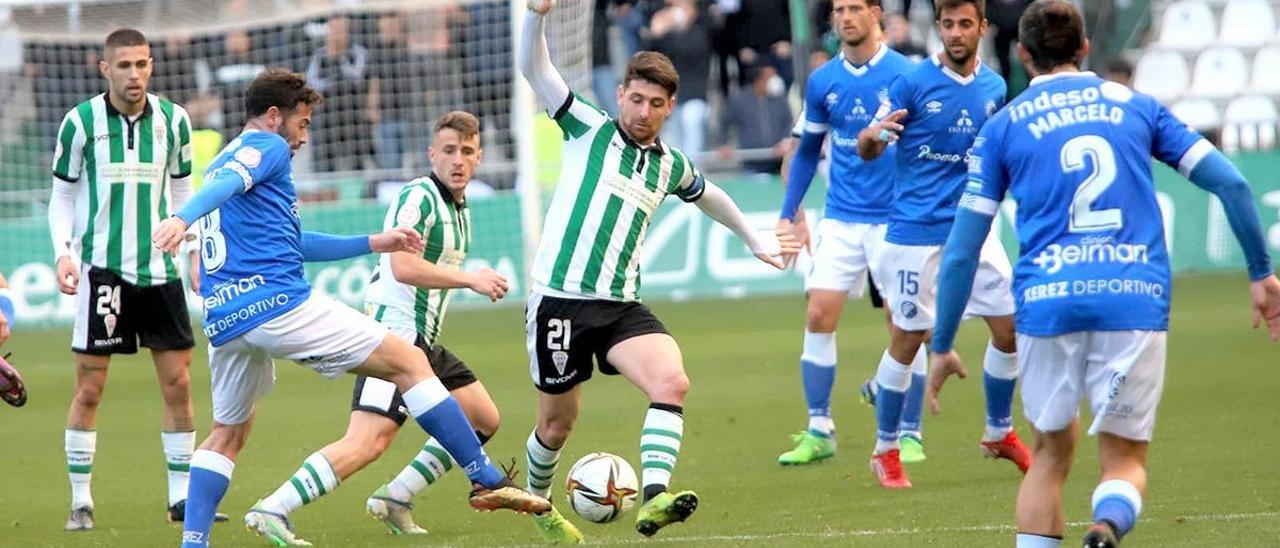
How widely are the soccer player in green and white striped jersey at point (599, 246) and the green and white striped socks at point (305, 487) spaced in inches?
36.3

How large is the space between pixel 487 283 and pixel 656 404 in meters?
0.82

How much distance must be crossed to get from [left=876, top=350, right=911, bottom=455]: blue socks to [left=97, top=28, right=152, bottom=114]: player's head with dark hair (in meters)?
3.92

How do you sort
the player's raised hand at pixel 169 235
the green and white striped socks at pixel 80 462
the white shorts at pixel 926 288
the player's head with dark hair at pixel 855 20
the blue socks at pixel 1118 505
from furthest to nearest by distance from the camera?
1. the player's head with dark hair at pixel 855 20
2. the white shorts at pixel 926 288
3. the green and white striped socks at pixel 80 462
4. the player's raised hand at pixel 169 235
5. the blue socks at pixel 1118 505

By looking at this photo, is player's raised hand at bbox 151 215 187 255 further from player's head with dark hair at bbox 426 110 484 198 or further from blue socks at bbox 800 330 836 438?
blue socks at bbox 800 330 836 438

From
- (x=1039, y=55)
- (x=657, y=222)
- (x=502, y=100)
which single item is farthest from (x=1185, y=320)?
(x=1039, y=55)

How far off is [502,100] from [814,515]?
1374cm

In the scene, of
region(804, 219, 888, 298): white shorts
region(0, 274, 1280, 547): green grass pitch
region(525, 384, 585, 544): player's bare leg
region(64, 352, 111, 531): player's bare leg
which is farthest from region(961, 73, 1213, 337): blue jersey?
region(64, 352, 111, 531): player's bare leg

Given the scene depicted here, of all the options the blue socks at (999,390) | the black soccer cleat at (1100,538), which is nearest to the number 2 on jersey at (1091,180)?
the black soccer cleat at (1100,538)

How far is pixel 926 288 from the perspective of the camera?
924cm

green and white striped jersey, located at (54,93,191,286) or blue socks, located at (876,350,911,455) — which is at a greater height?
green and white striped jersey, located at (54,93,191,286)

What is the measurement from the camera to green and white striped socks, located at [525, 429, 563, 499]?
7957mm

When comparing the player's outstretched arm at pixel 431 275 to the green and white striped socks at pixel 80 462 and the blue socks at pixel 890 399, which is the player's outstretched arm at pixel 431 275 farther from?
the blue socks at pixel 890 399

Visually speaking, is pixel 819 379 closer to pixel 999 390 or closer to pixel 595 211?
pixel 999 390

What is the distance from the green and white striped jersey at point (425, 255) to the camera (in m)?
7.99
